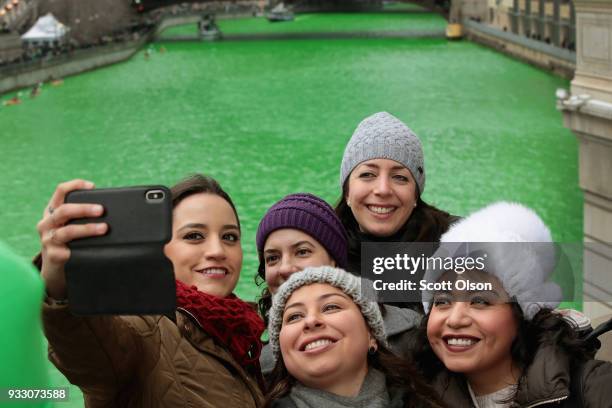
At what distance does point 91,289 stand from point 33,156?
10.3 metres

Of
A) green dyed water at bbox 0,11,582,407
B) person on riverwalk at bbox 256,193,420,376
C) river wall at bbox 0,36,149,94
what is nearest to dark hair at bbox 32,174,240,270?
person on riverwalk at bbox 256,193,420,376

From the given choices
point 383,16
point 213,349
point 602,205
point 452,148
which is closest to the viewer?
point 213,349

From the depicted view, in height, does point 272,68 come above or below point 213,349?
below

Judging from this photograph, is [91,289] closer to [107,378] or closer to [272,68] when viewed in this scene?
[107,378]

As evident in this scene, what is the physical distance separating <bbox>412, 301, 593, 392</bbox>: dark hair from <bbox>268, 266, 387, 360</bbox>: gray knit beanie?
0.30 ft

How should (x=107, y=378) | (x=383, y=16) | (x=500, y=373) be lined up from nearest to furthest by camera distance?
(x=107, y=378)
(x=500, y=373)
(x=383, y=16)

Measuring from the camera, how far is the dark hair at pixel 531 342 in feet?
4.57

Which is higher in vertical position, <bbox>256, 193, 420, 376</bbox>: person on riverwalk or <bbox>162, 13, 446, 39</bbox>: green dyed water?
<bbox>256, 193, 420, 376</bbox>: person on riverwalk

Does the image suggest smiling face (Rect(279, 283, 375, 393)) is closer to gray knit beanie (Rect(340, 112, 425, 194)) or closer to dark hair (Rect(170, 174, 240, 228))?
dark hair (Rect(170, 174, 240, 228))

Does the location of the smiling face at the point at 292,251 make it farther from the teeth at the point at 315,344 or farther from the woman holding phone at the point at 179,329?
the teeth at the point at 315,344

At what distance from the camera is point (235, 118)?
12.9 meters

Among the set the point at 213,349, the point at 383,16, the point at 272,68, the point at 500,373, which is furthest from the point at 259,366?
the point at 383,16

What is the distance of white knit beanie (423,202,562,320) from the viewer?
1453 millimetres

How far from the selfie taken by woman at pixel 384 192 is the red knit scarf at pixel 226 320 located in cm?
42
